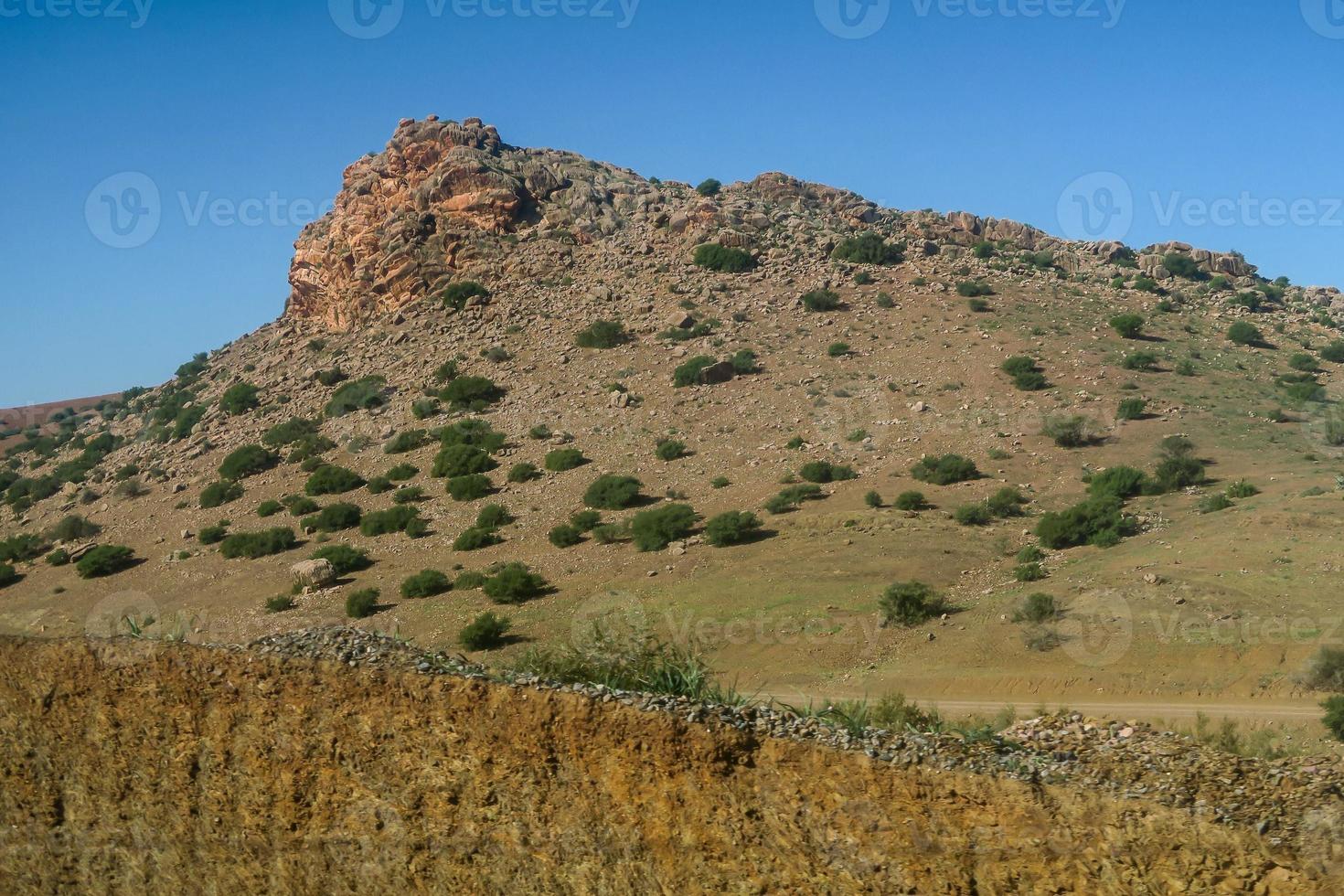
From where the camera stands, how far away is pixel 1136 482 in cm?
3070

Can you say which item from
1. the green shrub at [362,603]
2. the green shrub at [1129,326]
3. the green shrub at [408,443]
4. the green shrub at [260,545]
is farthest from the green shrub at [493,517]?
the green shrub at [1129,326]

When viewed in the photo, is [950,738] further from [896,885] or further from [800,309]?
[800,309]

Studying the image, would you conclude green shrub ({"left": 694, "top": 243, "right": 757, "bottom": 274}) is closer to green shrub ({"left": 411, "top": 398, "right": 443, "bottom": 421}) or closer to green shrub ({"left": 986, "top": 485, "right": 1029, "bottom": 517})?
green shrub ({"left": 411, "top": 398, "right": 443, "bottom": 421})

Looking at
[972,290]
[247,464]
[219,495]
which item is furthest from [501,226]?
[972,290]

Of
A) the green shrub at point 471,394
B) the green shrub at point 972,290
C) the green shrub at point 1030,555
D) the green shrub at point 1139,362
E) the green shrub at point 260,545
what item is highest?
the green shrub at point 972,290

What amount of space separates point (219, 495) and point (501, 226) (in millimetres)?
22983

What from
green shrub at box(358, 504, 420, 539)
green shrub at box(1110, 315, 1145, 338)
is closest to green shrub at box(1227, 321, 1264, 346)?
green shrub at box(1110, 315, 1145, 338)

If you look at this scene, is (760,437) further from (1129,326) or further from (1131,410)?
(1129,326)

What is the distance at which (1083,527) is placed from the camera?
27531 mm

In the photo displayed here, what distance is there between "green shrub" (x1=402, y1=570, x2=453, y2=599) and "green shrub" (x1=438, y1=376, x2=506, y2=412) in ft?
49.6

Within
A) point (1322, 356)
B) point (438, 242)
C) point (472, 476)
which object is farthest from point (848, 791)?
point (438, 242)

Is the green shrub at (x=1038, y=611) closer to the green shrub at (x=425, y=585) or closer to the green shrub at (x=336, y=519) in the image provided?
the green shrub at (x=425, y=585)

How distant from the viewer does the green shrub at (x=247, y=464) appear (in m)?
43.6

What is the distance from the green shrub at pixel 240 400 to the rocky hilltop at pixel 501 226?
7.18 metres
